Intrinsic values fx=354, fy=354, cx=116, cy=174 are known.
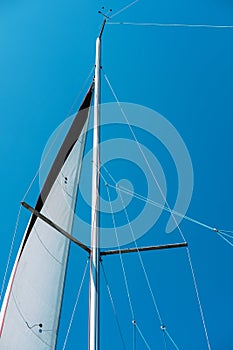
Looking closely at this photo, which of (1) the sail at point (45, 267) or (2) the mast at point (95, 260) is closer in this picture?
(2) the mast at point (95, 260)

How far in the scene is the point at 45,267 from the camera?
512 cm

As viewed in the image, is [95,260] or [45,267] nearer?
[95,260]

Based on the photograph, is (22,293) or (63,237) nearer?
(22,293)

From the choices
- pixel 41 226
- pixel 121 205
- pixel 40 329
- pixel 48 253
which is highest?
pixel 121 205

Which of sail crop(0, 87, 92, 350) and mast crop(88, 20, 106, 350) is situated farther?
sail crop(0, 87, 92, 350)

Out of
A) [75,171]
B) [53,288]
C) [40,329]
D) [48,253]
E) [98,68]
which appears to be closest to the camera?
[40,329]

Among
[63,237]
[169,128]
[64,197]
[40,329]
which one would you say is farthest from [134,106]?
[40,329]

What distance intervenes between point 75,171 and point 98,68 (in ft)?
7.59

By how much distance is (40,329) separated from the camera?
14.4 feet

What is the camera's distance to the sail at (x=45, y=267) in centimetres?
425

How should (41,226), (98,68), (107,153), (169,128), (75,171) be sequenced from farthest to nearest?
1. (169,128)
2. (107,153)
3. (98,68)
4. (75,171)
5. (41,226)

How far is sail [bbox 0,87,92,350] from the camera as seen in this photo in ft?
13.9

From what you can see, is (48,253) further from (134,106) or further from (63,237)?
(134,106)

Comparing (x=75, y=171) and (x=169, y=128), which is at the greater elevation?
(x=169, y=128)
